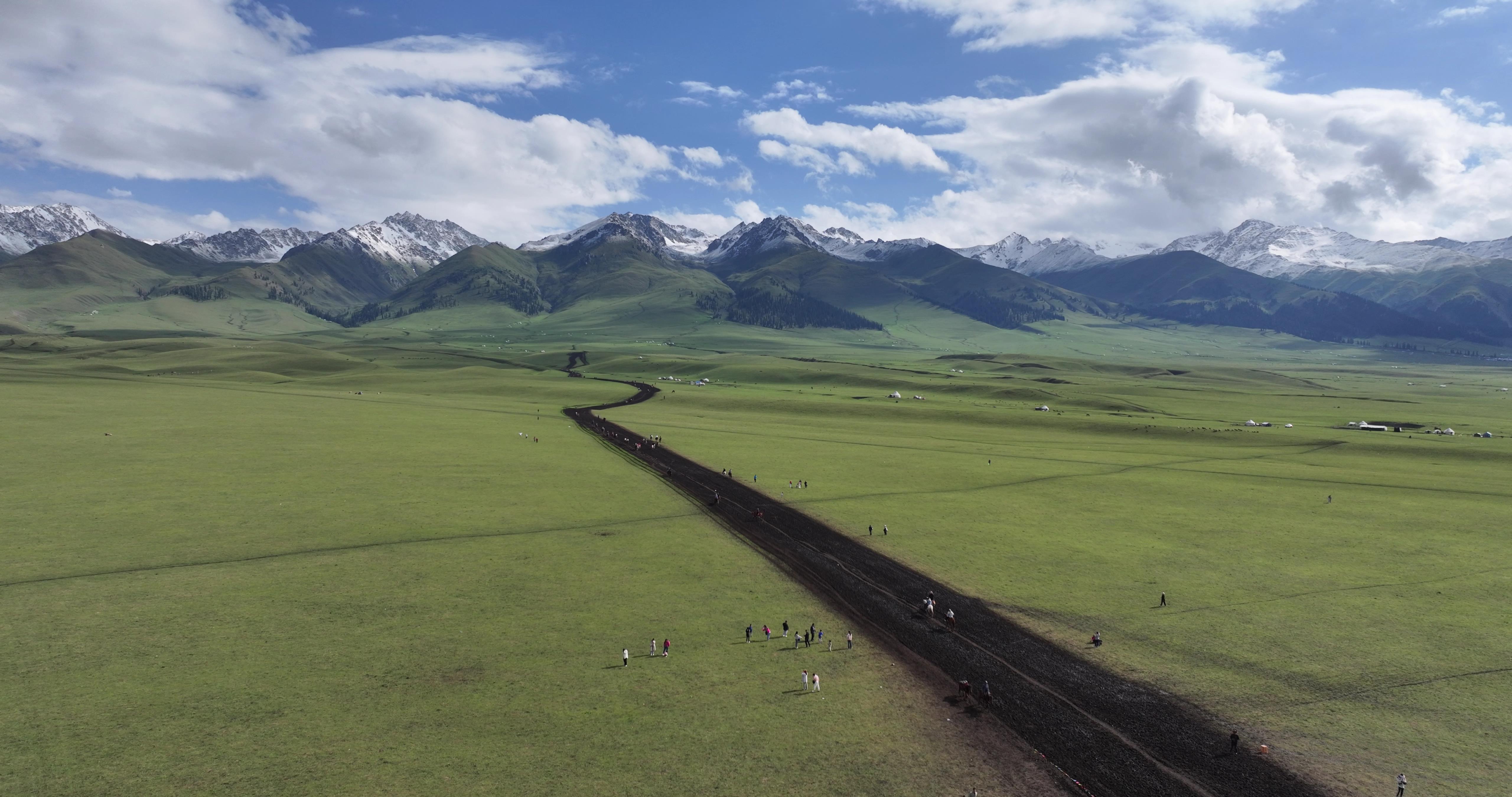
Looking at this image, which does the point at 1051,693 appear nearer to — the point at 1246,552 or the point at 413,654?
the point at 413,654

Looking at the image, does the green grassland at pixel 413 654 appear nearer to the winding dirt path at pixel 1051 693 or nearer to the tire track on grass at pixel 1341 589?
the winding dirt path at pixel 1051 693

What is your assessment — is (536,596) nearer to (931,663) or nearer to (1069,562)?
(931,663)

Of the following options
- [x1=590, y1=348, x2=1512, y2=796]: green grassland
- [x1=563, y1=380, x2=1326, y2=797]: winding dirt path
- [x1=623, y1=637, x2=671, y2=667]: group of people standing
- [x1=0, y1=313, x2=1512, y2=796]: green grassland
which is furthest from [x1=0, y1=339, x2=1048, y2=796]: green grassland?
[x1=590, y1=348, x2=1512, y2=796]: green grassland

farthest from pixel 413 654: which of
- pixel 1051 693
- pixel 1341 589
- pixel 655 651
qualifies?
pixel 1341 589

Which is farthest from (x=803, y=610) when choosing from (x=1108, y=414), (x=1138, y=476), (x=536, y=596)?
(x=1108, y=414)

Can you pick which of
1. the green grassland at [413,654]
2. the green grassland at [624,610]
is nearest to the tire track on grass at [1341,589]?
the green grassland at [624,610]

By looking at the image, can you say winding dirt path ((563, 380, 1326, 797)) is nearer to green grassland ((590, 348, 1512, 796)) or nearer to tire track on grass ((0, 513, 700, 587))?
green grassland ((590, 348, 1512, 796))
